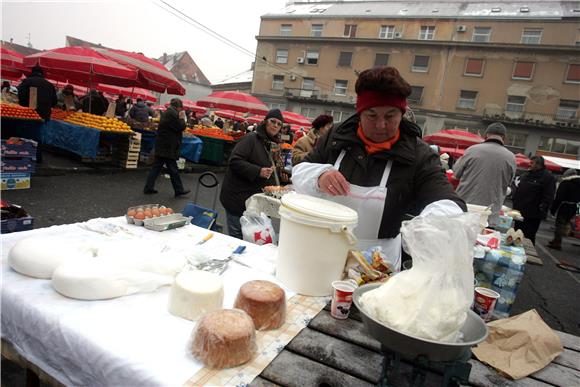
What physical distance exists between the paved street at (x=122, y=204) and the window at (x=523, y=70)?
979 inches

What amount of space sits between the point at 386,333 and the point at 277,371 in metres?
0.39

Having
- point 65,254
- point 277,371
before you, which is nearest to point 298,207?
point 277,371

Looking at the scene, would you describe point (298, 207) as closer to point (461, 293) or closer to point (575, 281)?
point (461, 293)

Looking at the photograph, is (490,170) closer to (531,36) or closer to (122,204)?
(122,204)

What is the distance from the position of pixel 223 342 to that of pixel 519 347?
3.88ft

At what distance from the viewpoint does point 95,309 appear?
1.29 metres

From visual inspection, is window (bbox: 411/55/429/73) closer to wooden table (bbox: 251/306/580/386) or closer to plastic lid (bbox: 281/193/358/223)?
plastic lid (bbox: 281/193/358/223)

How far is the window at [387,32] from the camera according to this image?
3291cm

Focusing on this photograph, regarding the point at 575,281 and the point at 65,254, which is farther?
the point at 575,281

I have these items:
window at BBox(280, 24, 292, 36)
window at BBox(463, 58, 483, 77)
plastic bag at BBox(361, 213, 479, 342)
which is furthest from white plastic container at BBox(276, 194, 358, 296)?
window at BBox(280, 24, 292, 36)

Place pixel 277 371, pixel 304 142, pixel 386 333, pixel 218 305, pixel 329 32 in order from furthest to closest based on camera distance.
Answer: pixel 329 32 < pixel 304 142 < pixel 218 305 < pixel 277 371 < pixel 386 333

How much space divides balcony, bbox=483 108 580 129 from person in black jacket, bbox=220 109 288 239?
29712 millimetres

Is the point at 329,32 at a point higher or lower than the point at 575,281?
higher

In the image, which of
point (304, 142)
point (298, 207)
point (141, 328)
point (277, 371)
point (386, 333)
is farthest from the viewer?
point (304, 142)
